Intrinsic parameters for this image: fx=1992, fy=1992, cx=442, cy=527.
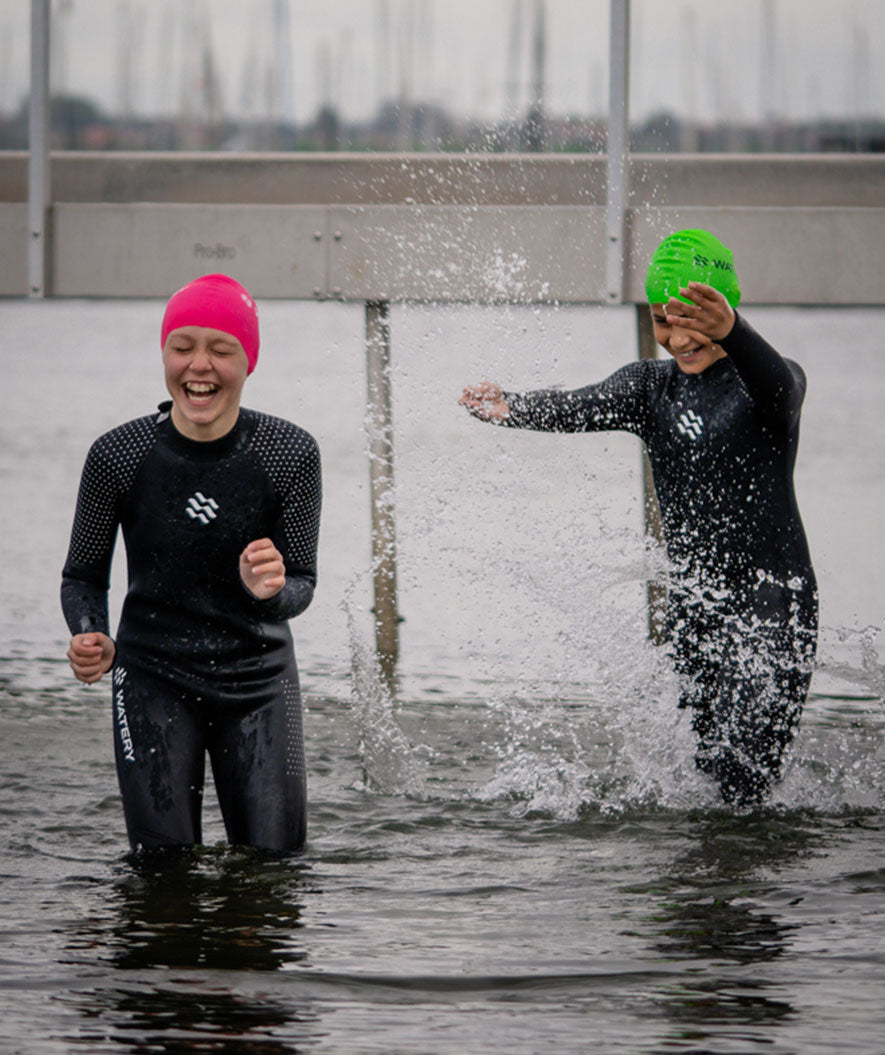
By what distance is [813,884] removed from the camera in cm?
611

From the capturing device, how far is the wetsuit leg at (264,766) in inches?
217

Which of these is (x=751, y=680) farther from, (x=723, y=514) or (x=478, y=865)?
(x=478, y=865)

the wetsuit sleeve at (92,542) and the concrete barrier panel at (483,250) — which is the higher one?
the concrete barrier panel at (483,250)


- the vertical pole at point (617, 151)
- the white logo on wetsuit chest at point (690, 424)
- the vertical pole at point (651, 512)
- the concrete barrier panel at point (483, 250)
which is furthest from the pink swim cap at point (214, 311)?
the vertical pole at point (617, 151)

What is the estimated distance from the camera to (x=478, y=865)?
6430 millimetres

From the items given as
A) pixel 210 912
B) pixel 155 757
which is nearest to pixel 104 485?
pixel 155 757

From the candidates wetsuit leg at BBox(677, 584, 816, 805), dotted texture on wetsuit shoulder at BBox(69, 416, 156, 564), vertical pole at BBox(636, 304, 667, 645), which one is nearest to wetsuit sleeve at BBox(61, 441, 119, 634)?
dotted texture on wetsuit shoulder at BBox(69, 416, 156, 564)

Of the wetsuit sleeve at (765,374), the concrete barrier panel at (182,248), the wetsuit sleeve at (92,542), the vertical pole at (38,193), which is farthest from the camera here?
the vertical pole at (38,193)

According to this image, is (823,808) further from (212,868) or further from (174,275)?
(174,275)

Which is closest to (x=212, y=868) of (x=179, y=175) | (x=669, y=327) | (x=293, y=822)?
(x=293, y=822)

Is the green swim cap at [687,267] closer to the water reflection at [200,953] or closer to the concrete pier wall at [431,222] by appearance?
the water reflection at [200,953]

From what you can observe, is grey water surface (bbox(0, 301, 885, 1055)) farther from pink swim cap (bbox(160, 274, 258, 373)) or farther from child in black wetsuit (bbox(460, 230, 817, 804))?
pink swim cap (bbox(160, 274, 258, 373))

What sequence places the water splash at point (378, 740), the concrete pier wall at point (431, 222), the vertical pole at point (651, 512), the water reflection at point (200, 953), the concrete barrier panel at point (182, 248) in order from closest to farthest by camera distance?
the water reflection at point (200, 953) → the water splash at point (378, 740) → the vertical pole at point (651, 512) → the concrete pier wall at point (431, 222) → the concrete barrier panel at point (182, 248)

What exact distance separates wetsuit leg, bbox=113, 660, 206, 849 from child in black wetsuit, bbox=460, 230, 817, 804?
1.83 meters
